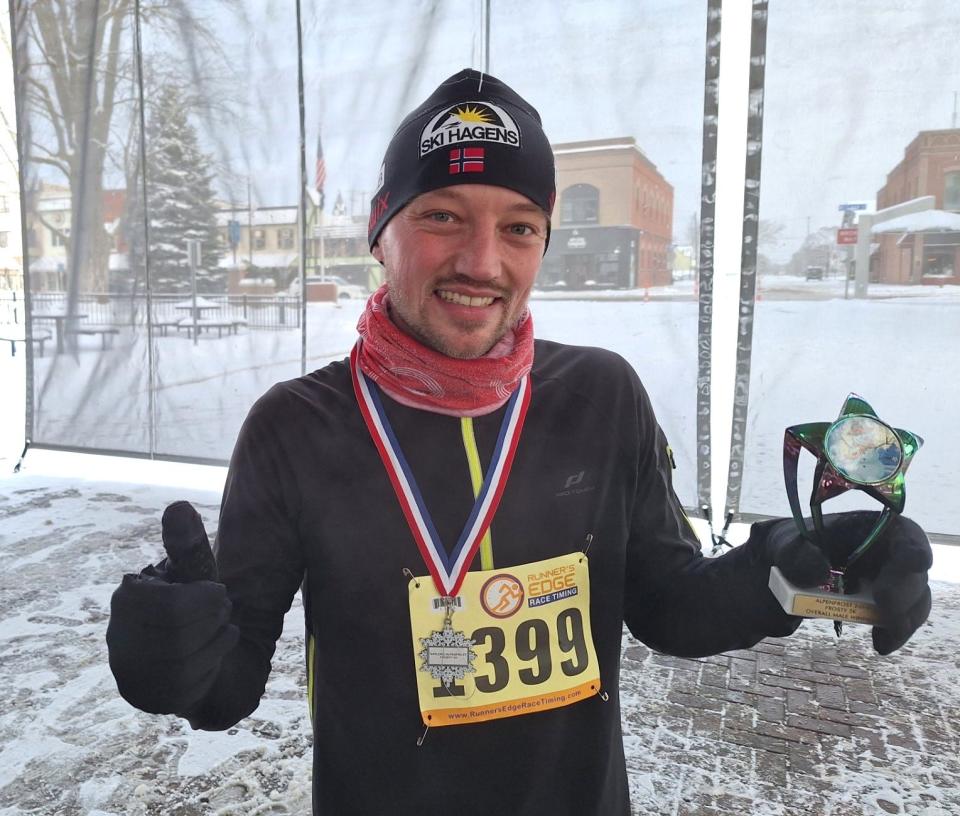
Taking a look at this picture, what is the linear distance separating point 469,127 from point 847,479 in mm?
801

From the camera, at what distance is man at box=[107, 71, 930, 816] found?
1.08 m

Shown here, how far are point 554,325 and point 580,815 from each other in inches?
155

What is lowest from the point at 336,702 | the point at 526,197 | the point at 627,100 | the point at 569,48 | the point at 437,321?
the point at 336,702

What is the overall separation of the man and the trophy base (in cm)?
3

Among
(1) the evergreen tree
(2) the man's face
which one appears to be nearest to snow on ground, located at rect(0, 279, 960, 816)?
(1) the evergreen tree

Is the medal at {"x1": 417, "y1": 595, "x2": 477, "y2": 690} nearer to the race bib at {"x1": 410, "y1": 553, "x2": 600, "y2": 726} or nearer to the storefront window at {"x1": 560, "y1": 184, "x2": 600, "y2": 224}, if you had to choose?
the race bib at {"x1": 410, "y1": 553, "x2": 600, "y2": 726}

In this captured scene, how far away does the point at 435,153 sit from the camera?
43.5 inches

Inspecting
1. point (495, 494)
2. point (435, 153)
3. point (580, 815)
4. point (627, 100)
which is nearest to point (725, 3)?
point (627, 100)

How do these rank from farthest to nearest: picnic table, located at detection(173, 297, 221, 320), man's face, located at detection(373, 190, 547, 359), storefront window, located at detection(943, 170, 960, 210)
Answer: picnic table, located at detection(173, 297, 221, 320), storefront window, located at detection(943, 170, 960, 210), man's face, located at detection(373, 190, 547, 359)

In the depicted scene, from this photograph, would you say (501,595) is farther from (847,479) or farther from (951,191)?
(951,191)

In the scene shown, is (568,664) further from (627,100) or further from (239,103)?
A: (239,103)

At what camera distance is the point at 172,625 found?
875 millimetres

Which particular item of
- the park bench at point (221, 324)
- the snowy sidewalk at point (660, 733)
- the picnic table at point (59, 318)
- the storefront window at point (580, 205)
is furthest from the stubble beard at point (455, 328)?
the picnic table at point (59, 318)

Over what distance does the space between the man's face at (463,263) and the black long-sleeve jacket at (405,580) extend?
15cm
